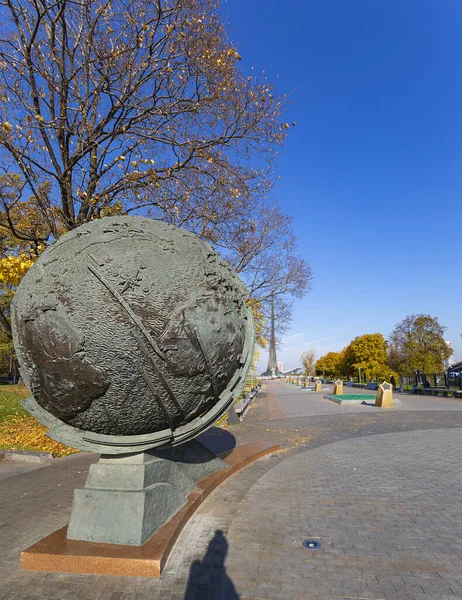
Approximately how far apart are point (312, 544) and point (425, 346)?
40.8 m

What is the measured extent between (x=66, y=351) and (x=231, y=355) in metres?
1.67

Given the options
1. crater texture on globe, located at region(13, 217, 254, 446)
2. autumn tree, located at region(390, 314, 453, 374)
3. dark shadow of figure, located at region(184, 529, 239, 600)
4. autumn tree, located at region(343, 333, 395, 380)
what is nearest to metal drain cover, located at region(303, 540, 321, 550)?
dark shadow of figure, located at region(184, 529, 239, 600)

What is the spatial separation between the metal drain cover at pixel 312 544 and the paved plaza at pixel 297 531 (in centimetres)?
8

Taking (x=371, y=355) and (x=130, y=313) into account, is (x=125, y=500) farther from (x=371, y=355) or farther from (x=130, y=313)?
(x=371, y=355)

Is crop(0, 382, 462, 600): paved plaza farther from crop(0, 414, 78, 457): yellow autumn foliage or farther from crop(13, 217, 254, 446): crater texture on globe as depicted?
crop(13, 217, 254, 446): crater texture on globe

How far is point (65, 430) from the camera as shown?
3863mm

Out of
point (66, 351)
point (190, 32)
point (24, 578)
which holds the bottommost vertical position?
point (24, 578)

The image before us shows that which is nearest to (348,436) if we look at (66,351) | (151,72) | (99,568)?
(99,568)

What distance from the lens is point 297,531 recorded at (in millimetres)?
A: 4254

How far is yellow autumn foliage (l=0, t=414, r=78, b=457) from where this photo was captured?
884 cm

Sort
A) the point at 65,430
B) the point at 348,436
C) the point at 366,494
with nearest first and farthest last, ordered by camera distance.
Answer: the point at 65,430
the point at 366,494
the point at 348,436

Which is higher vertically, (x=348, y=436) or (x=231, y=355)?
(x=231, y=355)

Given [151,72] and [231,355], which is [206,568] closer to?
[231,355]

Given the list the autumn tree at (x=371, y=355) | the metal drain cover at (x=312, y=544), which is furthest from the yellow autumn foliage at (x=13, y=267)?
the autumn tree at (x=371, y=355)
